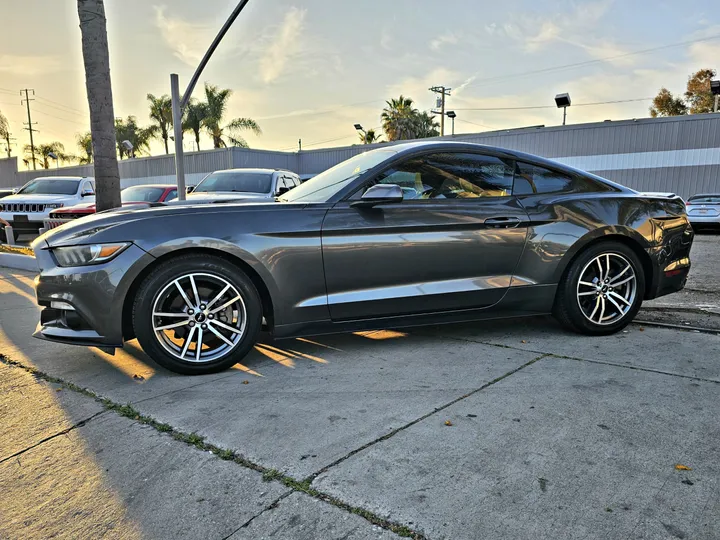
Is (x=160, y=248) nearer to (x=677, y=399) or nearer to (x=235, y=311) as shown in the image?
(x=235, y=311)

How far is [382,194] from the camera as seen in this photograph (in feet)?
11.4

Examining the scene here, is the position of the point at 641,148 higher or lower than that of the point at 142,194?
higher

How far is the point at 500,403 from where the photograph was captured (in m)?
2.82

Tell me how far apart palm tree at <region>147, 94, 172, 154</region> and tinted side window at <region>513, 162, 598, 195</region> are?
40.9 meters

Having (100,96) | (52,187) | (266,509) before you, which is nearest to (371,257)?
(266,509)

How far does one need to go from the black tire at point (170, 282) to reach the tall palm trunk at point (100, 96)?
5353 millimetres

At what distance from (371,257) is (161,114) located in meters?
42.1

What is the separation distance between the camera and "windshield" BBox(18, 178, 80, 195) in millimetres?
13148

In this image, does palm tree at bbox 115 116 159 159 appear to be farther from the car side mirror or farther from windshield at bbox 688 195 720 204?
the car side mirror

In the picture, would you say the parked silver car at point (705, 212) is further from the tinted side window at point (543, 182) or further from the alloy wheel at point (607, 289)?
the tinted side window at point (543, 182)

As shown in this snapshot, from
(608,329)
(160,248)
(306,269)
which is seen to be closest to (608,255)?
(608,329)

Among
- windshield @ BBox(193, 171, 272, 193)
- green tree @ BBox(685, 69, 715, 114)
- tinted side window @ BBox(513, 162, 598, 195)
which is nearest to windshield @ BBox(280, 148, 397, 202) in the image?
tinted side window @ BBox(513, 162, 598, 195)

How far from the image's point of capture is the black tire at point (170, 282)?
320 centimetres

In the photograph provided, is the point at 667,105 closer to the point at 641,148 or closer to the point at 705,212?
the point at 641,148
